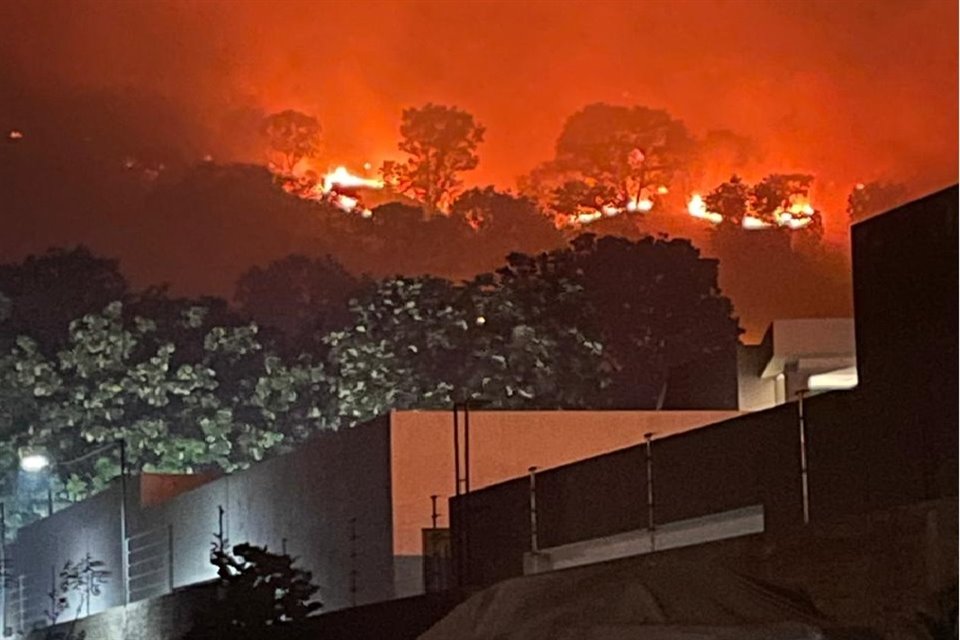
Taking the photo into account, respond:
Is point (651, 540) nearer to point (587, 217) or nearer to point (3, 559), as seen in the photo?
point (587, 217)

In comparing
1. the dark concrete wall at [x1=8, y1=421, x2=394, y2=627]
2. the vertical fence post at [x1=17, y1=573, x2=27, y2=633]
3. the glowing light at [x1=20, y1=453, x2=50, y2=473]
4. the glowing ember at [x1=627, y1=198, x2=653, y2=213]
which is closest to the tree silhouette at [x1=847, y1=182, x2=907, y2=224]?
the glowing ember at [x1=627, y1=198, x2=653, y2=213]

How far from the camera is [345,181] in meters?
5.61

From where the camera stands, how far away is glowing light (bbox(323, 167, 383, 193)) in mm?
5543

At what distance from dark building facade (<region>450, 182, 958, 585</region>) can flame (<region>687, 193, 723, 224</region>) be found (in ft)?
2.48

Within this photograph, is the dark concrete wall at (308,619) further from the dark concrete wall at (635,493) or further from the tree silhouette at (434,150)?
the tree silhouette at (434,150)

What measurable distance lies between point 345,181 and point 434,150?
14.3 inches

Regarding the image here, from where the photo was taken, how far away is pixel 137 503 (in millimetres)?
5691

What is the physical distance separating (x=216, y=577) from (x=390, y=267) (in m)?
1.23

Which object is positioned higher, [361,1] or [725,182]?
[361,1]

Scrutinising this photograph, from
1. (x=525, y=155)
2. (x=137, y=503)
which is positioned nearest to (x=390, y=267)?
(x=525, y=155)

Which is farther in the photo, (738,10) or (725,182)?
(725,182)

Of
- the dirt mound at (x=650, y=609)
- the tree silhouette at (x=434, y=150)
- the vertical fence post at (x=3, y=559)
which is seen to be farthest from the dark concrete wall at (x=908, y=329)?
the vertical fence post at (x=3, y=559)

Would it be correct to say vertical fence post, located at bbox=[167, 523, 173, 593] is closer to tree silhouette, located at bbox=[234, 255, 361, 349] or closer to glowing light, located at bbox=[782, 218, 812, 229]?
tree silhouette, located at bbox=[234, 255, 361, 349]

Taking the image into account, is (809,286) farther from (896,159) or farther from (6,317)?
(6,317)
